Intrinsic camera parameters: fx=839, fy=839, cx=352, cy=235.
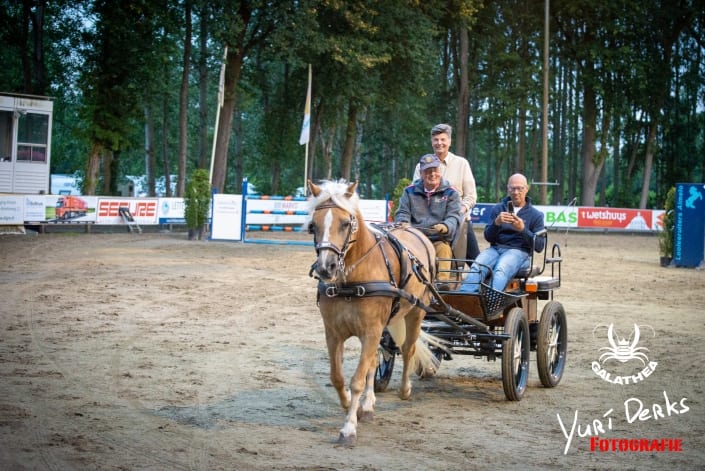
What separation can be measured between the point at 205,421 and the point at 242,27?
26.7 m

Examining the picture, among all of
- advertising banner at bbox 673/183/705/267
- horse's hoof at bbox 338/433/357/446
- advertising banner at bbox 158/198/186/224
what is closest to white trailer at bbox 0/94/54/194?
advertising banner at bbox 158/198/186/224

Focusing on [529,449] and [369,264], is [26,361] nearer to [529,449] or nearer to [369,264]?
[369,264]

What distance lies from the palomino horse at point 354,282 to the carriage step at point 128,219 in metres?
23.4

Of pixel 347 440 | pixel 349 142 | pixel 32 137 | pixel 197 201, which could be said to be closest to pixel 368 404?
pixel 347 440

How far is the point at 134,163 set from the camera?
64688mm

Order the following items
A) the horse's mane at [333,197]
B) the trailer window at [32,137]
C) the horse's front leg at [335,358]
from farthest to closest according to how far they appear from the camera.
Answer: the trailer window at [32,137], the horse's front leg at [335,358], the horse's mane at [333,197]

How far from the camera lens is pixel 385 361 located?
7.86 meters

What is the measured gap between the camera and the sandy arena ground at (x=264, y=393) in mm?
5488

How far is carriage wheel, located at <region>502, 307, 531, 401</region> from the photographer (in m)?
7.19

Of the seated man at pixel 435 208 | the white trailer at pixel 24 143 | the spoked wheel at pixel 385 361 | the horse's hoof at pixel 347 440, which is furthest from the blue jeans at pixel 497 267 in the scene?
the white trailer at pixel 24 143

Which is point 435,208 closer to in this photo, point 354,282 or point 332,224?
point 354,282

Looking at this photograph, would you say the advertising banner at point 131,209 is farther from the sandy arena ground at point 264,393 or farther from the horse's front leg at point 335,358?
the horse's front leg at point 335,358

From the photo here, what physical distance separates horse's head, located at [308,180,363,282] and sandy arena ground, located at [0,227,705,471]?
1240 millimetres

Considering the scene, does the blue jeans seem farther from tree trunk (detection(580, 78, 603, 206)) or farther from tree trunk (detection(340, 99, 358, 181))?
tree trunk (detection(580, 78, 603, 206))
